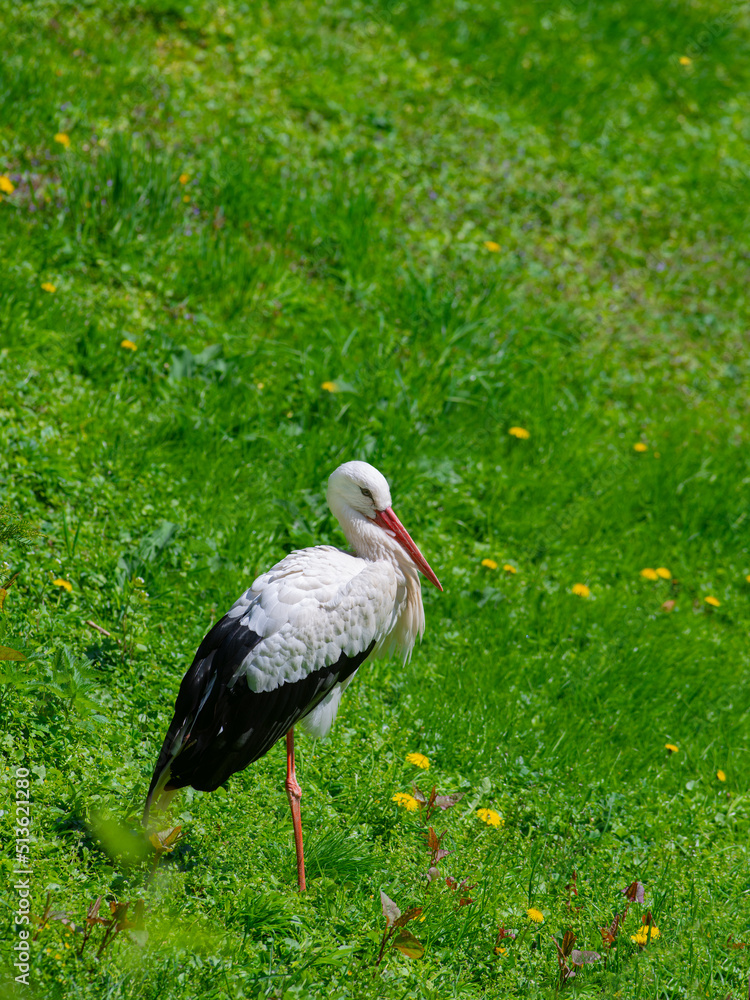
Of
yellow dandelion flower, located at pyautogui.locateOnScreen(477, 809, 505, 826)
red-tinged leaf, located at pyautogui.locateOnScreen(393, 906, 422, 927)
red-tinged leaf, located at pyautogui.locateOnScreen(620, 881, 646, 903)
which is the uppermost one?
red-tinged leaf, located at pyautogui.locateOnScreen(620, 881, 646, 903)

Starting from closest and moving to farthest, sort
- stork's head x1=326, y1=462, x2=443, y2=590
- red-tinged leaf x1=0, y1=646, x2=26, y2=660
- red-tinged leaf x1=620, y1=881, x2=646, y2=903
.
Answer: red-tinged leaf x1=0, y1=646, x2=26, y2=660 < red-tinged leaf x1=620, y1=881, x2=646, y2=903 < stork's head x1=326, y1=462, x2=443, y2=590

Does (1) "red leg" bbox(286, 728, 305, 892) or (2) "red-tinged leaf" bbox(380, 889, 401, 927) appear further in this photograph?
(1) "red leg" bbox(286, 728, 305, 892)

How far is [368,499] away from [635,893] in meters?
1.61

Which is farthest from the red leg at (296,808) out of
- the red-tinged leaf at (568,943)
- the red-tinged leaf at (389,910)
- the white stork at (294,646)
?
the red-tinged leaf at (568,943)

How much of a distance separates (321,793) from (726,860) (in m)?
1.55

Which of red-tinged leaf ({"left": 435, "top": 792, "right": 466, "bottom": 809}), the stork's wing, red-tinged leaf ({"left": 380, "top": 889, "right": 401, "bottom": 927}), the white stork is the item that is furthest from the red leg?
red-tinged leaf ({"left": 435, "top": 792, "right": 466, "bottom": 809})

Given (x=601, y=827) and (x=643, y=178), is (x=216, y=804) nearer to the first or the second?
(x=601, y=827)

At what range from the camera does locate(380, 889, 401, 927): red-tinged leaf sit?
2705 millimetres

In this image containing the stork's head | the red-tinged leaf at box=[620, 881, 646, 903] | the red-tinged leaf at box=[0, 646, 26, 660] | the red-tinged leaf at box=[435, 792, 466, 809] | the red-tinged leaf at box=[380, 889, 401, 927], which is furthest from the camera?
the red-tinged leaf at box=[435, 792, 466, 809]

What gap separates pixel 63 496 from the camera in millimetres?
3920

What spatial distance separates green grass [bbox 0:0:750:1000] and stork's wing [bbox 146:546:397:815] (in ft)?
1.13

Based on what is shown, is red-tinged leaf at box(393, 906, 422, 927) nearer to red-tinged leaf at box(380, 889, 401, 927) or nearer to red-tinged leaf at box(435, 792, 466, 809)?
red-tinged leaf at box(380, 889, 401, 927)

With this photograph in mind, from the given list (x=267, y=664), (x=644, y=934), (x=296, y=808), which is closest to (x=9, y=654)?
(x=267, y=664)

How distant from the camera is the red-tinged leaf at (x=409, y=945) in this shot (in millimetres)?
2633
